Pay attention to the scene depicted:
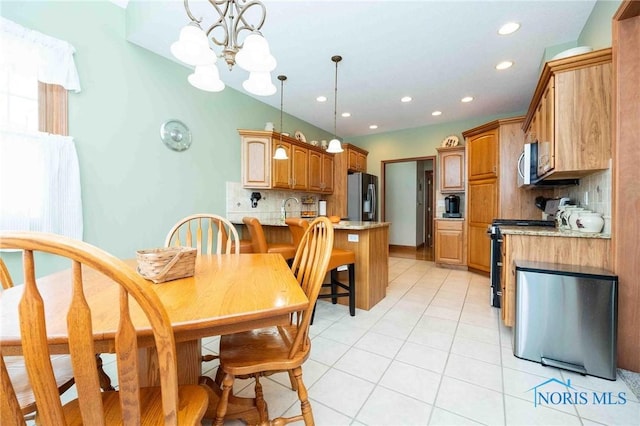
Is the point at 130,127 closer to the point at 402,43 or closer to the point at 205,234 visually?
the point at 205,234

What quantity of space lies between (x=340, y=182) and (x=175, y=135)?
2999 millimetres

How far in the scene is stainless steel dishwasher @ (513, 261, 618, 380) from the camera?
60.4 inches

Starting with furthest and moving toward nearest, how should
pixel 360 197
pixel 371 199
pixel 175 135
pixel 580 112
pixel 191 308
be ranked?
pixel 371 199 → pixel 360 197 → pixel 175 135 → pixel 580 112 → pixel 191 308

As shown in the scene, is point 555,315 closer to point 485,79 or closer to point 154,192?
point 485,79

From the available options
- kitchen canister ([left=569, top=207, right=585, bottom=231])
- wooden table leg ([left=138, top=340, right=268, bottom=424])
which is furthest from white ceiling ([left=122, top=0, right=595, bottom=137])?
wooden table leg ([left=138, top=340, right=268, bottom=424])

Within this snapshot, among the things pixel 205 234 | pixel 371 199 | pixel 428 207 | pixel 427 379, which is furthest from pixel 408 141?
pixel 427 379

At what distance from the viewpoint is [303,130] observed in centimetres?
498

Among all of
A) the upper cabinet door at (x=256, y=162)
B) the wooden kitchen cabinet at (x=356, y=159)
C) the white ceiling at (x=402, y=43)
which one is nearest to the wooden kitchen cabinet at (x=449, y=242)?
the wooden kitchen cabinet at (x=356, y=159)

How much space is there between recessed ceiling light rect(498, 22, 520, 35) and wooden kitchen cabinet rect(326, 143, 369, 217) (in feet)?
9.30

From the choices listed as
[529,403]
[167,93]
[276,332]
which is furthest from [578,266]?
[167,93]

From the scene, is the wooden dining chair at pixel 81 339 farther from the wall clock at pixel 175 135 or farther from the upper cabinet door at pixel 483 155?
the upper cabinet door at pixel 483 155

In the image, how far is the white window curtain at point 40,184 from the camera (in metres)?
1.85

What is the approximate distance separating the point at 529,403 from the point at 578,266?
39.1 inches

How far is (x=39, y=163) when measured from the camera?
1977mm
